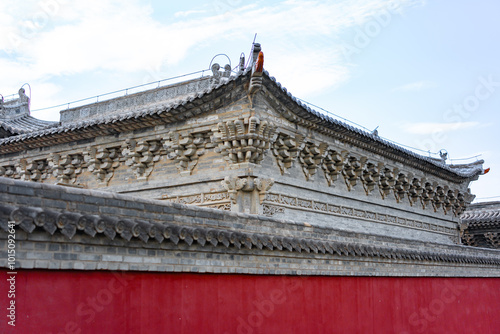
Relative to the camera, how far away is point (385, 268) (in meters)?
12.2

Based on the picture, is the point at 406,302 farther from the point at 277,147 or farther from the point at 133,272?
the point at 133,272

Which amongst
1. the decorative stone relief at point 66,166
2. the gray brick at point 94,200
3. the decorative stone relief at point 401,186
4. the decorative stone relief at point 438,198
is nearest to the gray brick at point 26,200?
the gray brick at point 94,200

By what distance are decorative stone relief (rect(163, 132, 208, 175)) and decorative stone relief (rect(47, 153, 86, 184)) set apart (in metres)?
2.88

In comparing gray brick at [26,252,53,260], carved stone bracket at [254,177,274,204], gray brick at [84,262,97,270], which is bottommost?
gray brick at [84,262,97,270]

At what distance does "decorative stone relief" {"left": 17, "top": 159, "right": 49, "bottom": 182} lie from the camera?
49.5 feet

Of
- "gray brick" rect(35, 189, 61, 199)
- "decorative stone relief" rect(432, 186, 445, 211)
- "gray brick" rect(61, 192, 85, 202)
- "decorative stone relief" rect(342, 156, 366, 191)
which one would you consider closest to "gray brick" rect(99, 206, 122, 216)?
"gray brick" rect(61, 192, 85, 202)

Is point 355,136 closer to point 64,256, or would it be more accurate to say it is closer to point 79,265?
point 79,265

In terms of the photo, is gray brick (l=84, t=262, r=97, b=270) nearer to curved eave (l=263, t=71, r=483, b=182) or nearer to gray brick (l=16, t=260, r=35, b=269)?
gray brick (l=16, t=260, r=35, b=269)

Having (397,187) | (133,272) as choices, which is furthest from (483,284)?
(133,272)

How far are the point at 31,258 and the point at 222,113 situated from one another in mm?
7115

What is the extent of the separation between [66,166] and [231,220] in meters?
7.76

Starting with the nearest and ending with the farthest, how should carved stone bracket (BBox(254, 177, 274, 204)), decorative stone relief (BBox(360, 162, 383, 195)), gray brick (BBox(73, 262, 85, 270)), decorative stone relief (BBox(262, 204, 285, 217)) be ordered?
1. gray brick (BBox(73, 262, 85, 270))
2. carved stone bracket (BBox(254, 177, 274, 204))
3. decorative stone relief (BBox(262, 204, 285, 217))
4. decorative stone relief (BBox(360, 162, 383, 195))

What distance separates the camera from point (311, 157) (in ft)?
46.2

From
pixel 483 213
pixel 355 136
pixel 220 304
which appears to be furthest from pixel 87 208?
pixel 483 213
